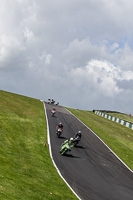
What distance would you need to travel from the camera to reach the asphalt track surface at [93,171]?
15.7 meters

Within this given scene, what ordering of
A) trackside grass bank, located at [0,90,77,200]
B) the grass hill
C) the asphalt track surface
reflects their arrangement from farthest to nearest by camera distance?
the asphalt track surface < the grass hill < trackside grass bank, located at [0,90,77,200]

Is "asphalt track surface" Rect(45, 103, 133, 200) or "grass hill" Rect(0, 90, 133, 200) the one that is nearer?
"grass hill" Rect(0, 90, 133, 200)

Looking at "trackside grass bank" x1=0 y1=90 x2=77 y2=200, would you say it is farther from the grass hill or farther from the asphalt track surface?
the asphalt track surface

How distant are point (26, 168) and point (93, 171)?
20.1 ft

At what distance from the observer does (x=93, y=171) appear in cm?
1989

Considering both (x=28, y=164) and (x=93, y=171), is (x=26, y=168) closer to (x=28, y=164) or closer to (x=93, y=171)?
(x=28, y=164)

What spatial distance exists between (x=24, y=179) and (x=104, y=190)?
5580 mm

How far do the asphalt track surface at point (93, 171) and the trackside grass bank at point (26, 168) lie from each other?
1016 mm

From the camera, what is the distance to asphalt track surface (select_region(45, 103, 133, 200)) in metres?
15.7

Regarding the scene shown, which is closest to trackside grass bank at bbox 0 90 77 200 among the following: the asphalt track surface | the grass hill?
the grass hill

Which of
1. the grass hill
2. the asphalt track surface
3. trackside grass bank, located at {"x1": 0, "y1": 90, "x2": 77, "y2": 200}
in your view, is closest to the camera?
trackside grass bank, located at {"x1": 0, "y1": 90, "x2": 77, "y2": 200}

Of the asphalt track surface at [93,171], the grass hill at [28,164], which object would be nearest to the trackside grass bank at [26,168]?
the grass hill at [28,164]

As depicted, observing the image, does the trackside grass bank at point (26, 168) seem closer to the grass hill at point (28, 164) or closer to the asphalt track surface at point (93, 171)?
the grass hill at point (28, 164)

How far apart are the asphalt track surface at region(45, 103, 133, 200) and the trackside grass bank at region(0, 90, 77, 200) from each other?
102cm
